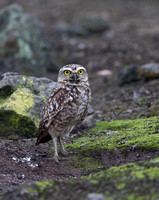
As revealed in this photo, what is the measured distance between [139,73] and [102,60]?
331 cm

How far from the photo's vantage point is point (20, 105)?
638cm

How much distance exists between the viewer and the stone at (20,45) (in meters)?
11.6

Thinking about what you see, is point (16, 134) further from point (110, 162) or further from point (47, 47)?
point (47, 47)

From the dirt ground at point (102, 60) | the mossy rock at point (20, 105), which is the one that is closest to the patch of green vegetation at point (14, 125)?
the mossy rock at point (20, 105)

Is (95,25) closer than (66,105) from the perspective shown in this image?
No

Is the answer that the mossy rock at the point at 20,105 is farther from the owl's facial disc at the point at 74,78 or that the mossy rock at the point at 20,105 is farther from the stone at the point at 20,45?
the stone at the point at 20,45

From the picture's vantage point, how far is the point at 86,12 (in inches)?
821

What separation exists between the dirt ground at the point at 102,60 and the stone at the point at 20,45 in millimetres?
821

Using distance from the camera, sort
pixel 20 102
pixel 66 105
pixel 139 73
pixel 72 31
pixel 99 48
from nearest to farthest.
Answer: pixel 66 105 < pixel 20 102 < pixel 139 73 < pixel 99 48 < pixel 72 31

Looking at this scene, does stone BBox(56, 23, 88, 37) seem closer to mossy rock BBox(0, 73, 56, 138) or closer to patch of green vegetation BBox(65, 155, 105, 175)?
mossy rock BBox(0, 73, 56, 138)

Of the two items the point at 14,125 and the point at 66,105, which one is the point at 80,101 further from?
the point at 14,125

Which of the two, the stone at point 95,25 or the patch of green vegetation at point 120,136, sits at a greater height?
the stone at point 95,25

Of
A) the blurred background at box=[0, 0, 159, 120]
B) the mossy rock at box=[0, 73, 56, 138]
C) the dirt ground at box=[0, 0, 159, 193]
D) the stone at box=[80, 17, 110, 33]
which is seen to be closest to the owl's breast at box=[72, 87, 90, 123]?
the dirt ground at box=[0, 0, 159, 193]

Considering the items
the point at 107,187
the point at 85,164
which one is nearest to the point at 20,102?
the point at 85,164
